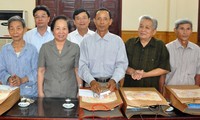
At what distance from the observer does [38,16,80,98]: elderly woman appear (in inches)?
84.7

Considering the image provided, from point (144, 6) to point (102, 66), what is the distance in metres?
3.70

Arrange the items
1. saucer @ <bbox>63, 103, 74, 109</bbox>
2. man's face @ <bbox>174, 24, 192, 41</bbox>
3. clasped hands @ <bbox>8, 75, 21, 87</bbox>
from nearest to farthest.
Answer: saucer @ <bbox>63, 103, 74, 109</bbox> < clasped hands @ <bbox>8, 75, 21, 87</bbox> < man's face @ <bbox>174, 24, 192, 41</bbox>

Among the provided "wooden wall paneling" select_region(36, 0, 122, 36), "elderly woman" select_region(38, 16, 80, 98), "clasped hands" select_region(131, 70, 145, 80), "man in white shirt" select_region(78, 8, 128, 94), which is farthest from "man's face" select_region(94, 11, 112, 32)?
"wooden wall paneling" select_region(36, 0, 122, 36)

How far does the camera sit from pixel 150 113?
153 centimetres

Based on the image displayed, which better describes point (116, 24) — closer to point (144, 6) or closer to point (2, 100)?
point (144, 6)

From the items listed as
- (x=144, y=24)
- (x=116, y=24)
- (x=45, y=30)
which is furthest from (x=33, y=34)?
(x=116, y=24)

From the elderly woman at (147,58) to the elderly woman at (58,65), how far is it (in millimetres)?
502

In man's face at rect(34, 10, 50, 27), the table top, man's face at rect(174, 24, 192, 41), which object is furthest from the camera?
man's face at rect(34, 10, 50, 27)

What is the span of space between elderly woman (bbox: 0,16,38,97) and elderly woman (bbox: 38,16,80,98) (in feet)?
0.36

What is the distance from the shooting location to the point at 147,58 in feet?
7.54

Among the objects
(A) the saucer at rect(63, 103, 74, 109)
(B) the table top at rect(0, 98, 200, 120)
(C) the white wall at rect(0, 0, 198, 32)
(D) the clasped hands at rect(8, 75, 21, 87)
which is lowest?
(B) the table top at rect(0, 98, 200, 120)

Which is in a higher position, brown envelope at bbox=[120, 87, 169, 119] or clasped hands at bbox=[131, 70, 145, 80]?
clasped hands at bbox=[131, 70, 145, 80]

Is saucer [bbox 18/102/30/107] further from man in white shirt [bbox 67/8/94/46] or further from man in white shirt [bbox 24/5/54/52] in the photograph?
man in white shirt [bbox 67/8/94/46]

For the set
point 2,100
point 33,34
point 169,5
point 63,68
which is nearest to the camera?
point 2,100
